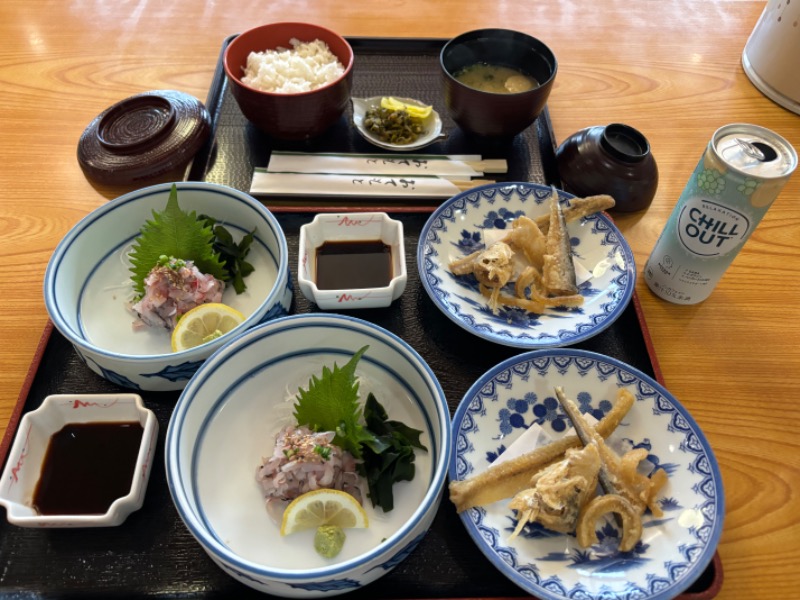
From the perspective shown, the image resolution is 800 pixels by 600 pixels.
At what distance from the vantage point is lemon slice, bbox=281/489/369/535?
112 cm

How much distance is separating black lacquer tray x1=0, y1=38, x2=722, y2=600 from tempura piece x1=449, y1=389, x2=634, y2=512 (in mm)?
85

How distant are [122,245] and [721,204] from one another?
158 cm

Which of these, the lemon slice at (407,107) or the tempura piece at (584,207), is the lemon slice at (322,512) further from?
the lemon slice at (407,107)

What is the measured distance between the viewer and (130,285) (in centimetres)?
158

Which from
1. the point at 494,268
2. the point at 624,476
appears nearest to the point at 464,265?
the point at 494,268

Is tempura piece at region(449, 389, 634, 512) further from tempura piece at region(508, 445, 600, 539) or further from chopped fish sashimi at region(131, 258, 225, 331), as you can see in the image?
chopped fish sashimi at region(131, 258, 225, 331)

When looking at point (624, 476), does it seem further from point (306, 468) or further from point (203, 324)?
point (203, 324)

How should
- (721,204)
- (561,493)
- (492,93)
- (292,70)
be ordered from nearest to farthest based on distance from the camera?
(561,493) < (721,204) < (492,93) < (292,70)

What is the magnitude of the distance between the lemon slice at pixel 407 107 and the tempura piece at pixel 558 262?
643mm

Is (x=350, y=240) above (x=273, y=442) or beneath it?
above

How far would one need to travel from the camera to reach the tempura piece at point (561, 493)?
3.58 ft

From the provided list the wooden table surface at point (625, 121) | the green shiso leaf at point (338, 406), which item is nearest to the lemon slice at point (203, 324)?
the green shiso leaf at point (338, 406)

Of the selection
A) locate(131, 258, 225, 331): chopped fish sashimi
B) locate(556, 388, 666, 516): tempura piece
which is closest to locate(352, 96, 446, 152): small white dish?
locate(131, 258, 225, 331): chopped fish sashimi

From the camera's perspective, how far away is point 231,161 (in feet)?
6.26
